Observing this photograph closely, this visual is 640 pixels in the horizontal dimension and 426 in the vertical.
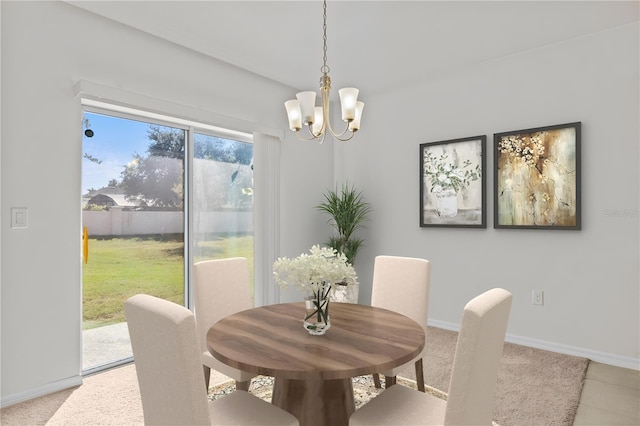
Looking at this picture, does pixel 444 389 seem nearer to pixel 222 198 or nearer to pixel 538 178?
pixel 538 178

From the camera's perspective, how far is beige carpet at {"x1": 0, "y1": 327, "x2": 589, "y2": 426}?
7.24 feet

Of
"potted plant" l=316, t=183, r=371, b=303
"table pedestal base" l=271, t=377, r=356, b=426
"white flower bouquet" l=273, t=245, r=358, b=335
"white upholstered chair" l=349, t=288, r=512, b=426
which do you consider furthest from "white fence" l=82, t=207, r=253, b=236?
"white upholstered chair" l=349, t=288, r=512, b=426

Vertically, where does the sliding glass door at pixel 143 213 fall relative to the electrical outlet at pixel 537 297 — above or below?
above

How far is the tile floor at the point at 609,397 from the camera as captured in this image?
2.20 meters

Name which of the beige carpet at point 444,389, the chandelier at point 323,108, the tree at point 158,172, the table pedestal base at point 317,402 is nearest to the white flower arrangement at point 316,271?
the table pedestal base at point 317,402

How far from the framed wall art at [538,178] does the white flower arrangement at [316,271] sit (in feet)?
8.14

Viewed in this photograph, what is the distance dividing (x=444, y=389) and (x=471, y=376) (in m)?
1.62

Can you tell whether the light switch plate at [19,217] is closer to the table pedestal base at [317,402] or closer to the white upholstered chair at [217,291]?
the white upholstered chair at [217,291]

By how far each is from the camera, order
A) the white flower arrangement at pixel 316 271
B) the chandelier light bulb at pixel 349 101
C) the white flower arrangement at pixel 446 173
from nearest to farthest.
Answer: the white flower arrangement at pixel 316 271 → the chandelier light bulb at pixel 349 101 → the white flower arrangement at pixel 446 173

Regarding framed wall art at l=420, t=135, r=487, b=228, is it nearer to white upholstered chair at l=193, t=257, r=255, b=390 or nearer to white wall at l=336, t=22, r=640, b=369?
white wall at l=336, t=22, r=640, b=369

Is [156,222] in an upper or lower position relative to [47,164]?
lower

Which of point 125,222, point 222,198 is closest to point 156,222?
point 125,222

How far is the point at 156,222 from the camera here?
3.32 m

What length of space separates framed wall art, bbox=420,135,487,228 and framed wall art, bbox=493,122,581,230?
16 cm
